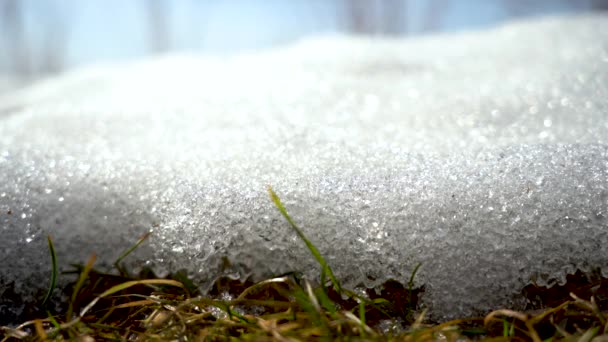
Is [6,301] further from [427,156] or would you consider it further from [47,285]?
[427,156]

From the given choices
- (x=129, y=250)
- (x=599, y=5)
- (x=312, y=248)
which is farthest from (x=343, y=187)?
(x=599, y=5)

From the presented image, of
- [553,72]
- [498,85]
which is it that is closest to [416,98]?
[498,85]

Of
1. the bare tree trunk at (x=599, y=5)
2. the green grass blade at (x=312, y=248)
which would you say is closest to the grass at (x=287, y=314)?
the green grass blade at (x=312, y=248)

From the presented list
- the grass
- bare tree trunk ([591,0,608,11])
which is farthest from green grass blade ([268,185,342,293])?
bare tree trunk ([591,0,608,11])

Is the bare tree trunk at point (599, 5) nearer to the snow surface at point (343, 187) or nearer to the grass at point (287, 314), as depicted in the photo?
the snow surface at point (343, 187)

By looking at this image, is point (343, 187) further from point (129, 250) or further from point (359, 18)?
point (359, 18)

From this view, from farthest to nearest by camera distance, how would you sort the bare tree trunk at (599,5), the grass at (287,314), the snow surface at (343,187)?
the bare tree trunk at (599,5)
the snow surface at (343,187)
the grass at (287,314)
